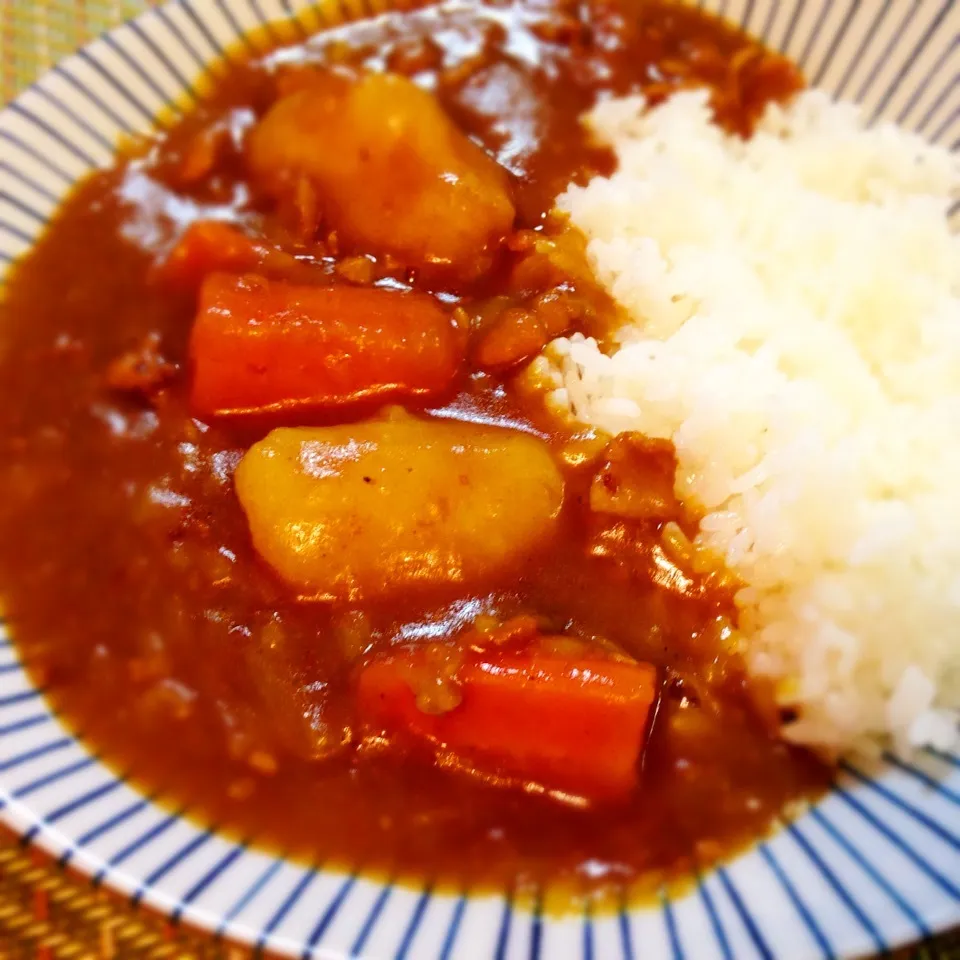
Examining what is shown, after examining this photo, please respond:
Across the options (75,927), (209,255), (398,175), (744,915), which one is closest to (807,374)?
(398,175)

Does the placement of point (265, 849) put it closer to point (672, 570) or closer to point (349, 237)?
point (672, 570)

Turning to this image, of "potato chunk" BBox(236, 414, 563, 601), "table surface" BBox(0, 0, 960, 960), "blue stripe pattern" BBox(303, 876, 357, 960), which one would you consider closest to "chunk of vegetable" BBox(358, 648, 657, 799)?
"potato chunk" BBox(236, 414, 563, 601)

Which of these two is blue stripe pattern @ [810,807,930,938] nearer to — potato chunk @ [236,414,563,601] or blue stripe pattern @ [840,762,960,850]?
blue stripe pattern @ [840,762,960,850]

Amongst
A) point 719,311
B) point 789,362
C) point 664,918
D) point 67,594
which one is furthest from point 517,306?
point 664,918

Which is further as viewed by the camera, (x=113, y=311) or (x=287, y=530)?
(x=113, y=311)

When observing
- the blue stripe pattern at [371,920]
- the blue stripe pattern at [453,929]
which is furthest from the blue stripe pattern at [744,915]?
the blue stripe pattern at [371,920]
